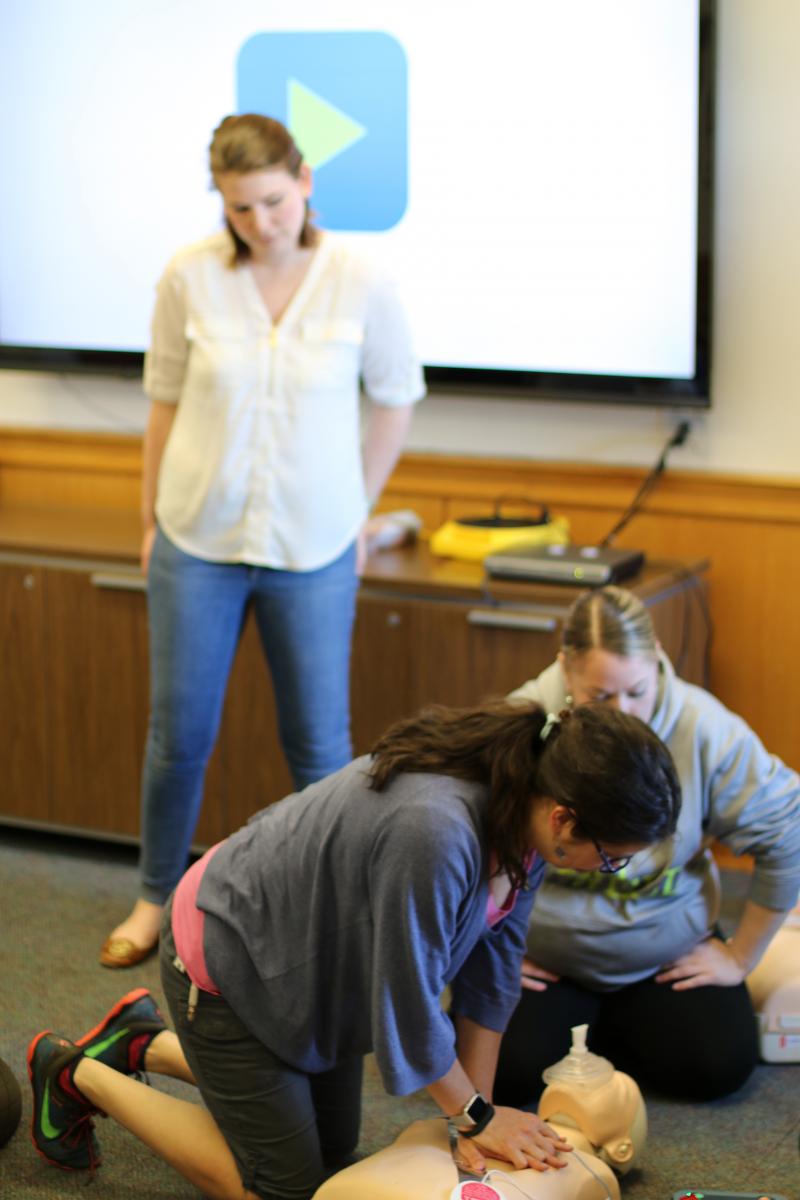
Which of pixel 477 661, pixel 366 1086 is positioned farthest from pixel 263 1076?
pixel 477 661

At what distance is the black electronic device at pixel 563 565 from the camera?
2908mm

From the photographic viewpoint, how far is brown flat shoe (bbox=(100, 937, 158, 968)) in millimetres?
2783

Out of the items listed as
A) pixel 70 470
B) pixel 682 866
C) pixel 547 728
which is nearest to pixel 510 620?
pixel 682 866

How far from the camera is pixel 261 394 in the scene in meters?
2.61

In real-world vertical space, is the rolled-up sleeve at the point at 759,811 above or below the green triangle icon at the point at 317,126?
below

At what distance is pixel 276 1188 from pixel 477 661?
1206mm

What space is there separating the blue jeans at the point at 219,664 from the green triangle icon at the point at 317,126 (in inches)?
41.4

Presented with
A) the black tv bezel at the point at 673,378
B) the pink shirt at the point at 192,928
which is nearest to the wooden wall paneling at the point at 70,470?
the black tv bezel at the point at 673,378

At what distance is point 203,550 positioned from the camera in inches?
104

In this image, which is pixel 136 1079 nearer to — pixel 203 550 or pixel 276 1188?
pixel 276 1188

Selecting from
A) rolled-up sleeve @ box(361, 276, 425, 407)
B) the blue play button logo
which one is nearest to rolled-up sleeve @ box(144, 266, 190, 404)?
rolled-up sleeve @ box(361, 276, 425, 407)

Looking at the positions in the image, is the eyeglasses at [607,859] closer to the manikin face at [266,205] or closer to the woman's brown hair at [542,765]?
the woman's brown hair at [542,765]

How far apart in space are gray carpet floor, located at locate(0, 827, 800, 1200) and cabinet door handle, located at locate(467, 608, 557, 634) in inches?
25.9

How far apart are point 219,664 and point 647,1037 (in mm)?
926
